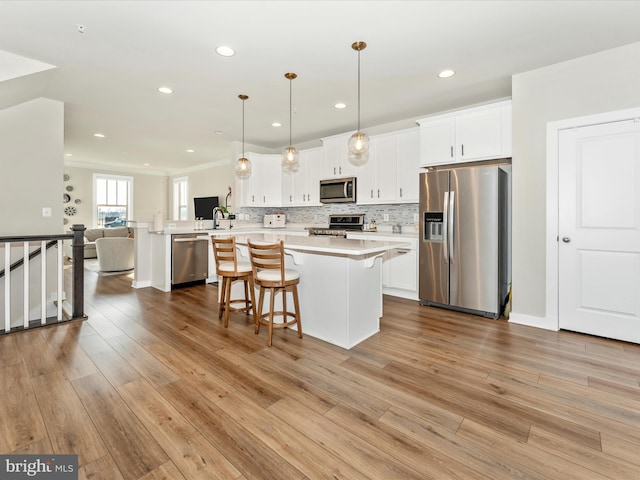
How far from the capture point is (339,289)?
280 centimetres

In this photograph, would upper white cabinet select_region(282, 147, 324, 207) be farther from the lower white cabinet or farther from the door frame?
→ the door frame

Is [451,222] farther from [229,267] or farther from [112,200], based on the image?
[112,200]

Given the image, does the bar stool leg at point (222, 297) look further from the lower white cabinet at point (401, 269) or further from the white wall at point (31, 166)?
the white wall at point (31, 166)

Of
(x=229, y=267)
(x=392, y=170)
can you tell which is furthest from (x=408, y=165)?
(x=229, y=267)

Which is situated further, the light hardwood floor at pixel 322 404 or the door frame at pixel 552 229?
the door frame at pixel 552 229

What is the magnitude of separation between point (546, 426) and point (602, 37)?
123 inches

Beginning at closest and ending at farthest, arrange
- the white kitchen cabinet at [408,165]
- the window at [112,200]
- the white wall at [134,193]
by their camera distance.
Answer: the white kitchen cabinet at [408,165] → the white wall at [134,193] → the window at [112,200]

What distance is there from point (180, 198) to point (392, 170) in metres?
8.09

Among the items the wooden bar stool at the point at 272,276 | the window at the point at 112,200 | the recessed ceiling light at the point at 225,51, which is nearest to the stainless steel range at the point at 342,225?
the wooden bar stool at the point at 272,276

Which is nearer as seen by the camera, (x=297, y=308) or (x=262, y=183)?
(x=297, y=308)

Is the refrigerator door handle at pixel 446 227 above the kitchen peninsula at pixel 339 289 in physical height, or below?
above

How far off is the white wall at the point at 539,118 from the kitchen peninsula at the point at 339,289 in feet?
5.22

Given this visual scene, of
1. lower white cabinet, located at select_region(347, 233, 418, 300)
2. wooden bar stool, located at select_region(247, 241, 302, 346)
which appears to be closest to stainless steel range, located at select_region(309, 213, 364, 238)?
lower white cabinet, located at select_region(347, 233, 418, 300)

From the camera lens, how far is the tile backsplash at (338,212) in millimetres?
5070
